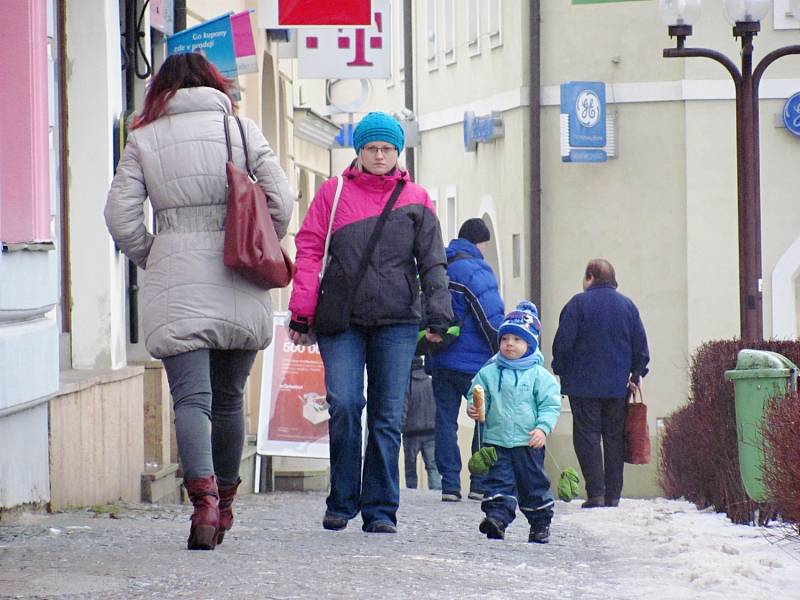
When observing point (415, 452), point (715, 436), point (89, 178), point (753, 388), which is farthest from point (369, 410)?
point (415, 452)

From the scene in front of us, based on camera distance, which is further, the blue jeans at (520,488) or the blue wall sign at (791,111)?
the blue wall sign at (791,111)

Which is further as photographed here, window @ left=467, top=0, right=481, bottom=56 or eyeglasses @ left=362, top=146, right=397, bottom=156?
window @ left=467, top=0, right=481, bottom=56

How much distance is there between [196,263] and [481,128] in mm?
23166

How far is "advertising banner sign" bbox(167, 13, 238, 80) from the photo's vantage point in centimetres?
1191

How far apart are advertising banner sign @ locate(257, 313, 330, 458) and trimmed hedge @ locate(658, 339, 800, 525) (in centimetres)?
348

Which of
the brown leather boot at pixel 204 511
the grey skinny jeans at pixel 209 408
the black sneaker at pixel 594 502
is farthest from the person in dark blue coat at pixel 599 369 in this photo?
the brown leather boot at pixel 204 511

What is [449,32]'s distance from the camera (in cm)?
3512

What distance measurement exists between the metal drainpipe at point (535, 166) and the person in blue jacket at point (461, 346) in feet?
49.9

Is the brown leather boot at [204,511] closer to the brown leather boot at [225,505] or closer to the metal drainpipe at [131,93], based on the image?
the brown leather boot at [225,505]

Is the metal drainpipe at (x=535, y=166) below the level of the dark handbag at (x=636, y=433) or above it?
above

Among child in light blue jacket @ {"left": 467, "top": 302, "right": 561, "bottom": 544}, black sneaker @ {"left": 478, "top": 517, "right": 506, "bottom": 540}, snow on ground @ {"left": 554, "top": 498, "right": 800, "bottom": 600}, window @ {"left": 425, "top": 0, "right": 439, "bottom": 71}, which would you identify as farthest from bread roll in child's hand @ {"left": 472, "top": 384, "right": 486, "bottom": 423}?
window @ {"left": 425, "top": 0, "right": 439, "bottom": 71}

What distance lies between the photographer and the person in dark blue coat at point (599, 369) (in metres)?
13.5

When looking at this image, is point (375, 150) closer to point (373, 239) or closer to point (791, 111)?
point (373, 239)

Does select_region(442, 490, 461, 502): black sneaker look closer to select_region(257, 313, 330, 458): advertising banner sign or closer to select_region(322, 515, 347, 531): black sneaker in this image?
select_region(257, 313, 330, 458): advertising banner sign
